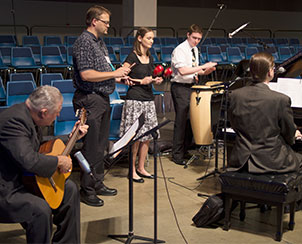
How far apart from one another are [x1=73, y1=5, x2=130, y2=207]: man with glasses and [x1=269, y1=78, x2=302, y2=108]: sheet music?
154 centimetres

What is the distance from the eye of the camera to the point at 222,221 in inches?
161

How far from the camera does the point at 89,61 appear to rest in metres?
4.22

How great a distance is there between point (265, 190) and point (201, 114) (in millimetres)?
2064

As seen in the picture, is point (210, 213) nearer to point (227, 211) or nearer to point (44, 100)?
point (227, 211)

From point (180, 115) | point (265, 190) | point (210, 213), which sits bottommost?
point (210, 213)

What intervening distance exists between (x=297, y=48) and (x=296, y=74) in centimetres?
968

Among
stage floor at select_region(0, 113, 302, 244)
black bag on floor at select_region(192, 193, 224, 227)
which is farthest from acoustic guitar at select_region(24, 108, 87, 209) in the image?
black bag on floor at select_region(192, 193, 224, 227)

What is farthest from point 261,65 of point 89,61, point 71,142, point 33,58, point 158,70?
point 33,58

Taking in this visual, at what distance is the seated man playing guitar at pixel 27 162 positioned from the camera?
2.87 m

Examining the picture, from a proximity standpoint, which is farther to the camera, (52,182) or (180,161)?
(180,161)

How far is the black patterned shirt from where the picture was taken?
13.9ft

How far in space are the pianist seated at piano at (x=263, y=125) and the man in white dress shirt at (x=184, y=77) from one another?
1683 mm

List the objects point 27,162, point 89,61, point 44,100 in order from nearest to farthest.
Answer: point 27,162 → point 44,100 → point 89,61

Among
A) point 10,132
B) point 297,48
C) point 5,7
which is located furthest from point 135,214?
point 5,7
